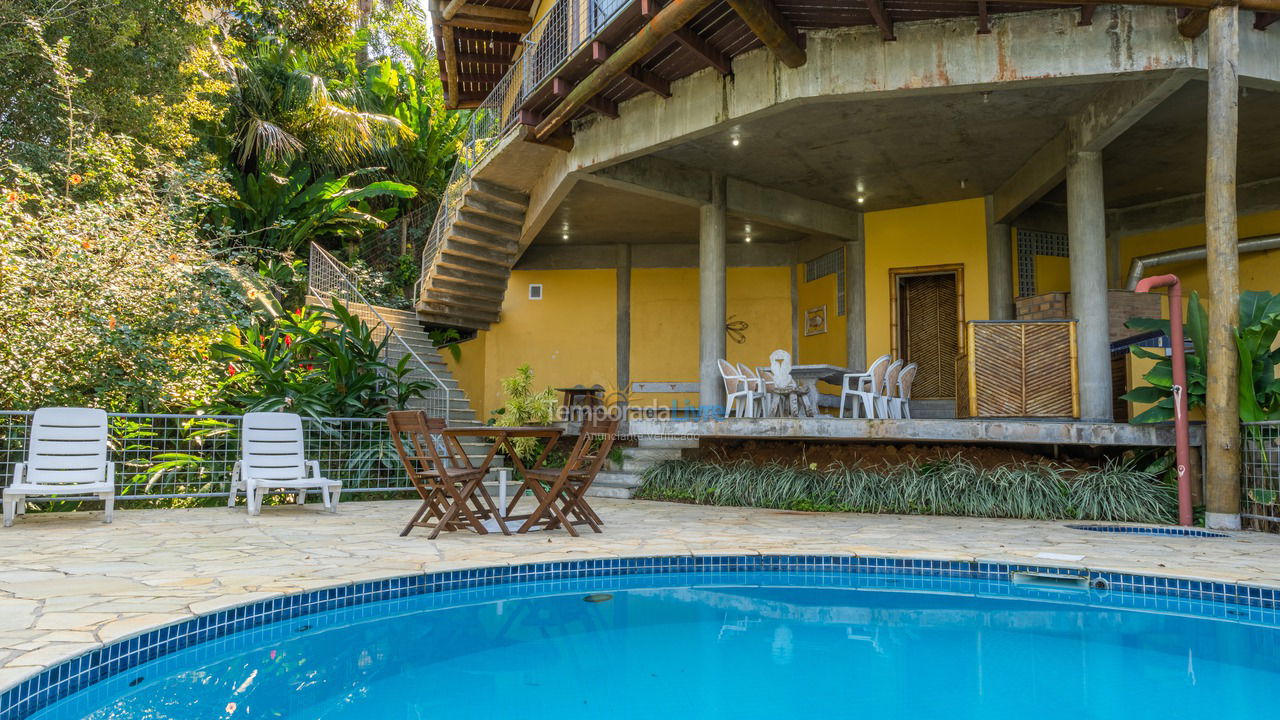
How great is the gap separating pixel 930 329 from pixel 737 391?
441cm

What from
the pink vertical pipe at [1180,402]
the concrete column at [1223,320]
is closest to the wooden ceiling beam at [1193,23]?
the concrete column at [1223,320]

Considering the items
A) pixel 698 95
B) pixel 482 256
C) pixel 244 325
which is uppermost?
pixel 698 95

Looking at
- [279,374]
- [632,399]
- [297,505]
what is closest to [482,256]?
[632,399]

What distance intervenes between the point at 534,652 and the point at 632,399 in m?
11.6

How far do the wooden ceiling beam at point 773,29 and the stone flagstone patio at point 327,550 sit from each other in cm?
454

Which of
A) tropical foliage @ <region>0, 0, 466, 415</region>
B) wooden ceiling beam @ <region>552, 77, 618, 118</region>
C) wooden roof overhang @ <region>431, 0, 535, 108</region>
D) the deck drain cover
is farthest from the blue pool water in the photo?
wooden roof overhang @ <region>431, 0, 535, 108</region>

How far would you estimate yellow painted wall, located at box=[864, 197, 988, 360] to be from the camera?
40.9 ft

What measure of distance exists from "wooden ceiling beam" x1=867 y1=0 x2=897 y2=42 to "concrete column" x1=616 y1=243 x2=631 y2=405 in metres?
7.78

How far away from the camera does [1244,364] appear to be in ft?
22.8

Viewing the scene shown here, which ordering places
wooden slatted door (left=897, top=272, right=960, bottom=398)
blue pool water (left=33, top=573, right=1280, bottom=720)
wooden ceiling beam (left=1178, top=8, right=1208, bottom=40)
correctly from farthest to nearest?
1. wooden slatted door (left=897, top=272, right=960, bottom=398)
2. wooden ceiling beam (left=1178, top=8, right=1208, bottom=40)
3. blue pool water (left=33, top=573, right=1280, bottom=720)

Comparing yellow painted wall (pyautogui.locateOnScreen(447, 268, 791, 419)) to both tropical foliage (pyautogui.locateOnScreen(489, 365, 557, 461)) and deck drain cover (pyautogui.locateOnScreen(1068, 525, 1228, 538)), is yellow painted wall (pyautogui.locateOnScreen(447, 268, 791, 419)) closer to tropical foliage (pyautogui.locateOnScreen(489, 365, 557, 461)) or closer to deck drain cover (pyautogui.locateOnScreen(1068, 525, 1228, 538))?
tropical foliage (pyautogui.locateOnScreen(489, 365, 557, 461))

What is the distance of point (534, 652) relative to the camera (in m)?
3.78

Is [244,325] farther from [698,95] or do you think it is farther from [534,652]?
[534,652]

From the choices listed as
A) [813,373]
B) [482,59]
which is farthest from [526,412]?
[482,59]
